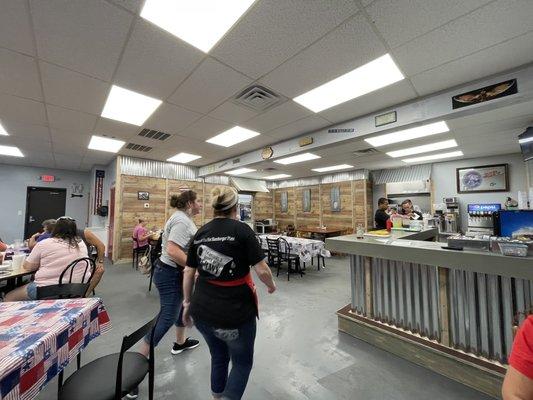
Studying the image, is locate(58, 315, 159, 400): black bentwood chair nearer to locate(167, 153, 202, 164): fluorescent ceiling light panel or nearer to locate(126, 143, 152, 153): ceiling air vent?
locate(126, 143, 152, 153): ceiling air vent

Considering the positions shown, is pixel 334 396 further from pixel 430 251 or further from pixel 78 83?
pixel 78 83

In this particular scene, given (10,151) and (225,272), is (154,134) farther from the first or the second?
(10,151)

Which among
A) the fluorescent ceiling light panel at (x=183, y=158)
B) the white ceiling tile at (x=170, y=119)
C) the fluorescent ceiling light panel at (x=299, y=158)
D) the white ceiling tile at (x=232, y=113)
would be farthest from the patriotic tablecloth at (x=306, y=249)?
the fluorescent ceiling light panel at (x=183, y=158)

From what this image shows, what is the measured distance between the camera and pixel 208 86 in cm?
310

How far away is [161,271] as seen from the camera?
2160 millimetres

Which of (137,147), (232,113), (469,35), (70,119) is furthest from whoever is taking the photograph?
(137,147)

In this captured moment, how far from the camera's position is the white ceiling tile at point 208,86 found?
9.02 feet

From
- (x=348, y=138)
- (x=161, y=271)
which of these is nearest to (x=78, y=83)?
(x=161, y=271)

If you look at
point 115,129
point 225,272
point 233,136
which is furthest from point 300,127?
point 225,272

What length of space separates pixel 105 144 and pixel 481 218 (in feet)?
34.5

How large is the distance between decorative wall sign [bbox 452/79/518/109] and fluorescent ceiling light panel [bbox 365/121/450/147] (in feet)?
4.17

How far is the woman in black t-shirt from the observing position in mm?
1356

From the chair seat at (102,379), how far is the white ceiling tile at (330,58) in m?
3.02

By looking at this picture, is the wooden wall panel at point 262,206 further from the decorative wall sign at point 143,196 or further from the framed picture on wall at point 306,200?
the decorative wall sign at point 143,196
